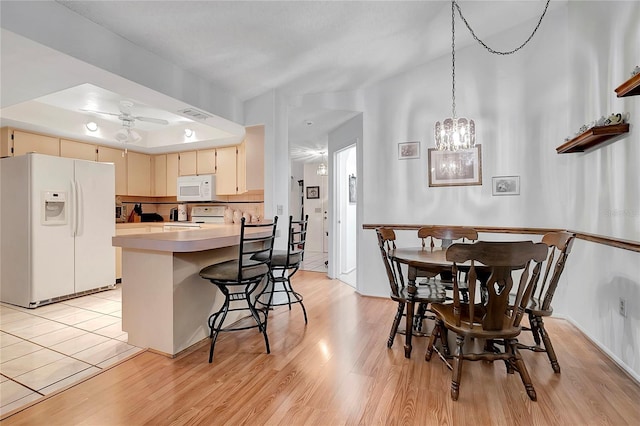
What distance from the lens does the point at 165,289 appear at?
7.32 ft

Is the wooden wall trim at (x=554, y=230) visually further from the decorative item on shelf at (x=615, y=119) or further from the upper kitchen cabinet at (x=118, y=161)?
the upper kitchen cabinet at (x=118, y=161)

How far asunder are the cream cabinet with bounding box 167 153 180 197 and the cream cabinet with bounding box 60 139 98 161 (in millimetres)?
1076

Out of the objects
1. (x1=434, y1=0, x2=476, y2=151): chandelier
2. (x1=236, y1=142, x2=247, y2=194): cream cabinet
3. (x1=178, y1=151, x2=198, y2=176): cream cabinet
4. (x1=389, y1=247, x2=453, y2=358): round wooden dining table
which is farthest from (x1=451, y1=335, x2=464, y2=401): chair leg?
(x1=178, y1=151, x2=198, y2=176): cream cabinet

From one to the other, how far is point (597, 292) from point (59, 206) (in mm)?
5507

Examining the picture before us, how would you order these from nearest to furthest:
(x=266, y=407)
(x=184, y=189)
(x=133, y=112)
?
1. (x=266, y=407)
2. (x=133, y=112)
3. (x=184, y=189)

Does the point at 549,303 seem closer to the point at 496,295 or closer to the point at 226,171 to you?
the point at 496,295

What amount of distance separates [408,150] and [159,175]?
4.44 m

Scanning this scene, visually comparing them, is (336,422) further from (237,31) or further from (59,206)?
(59,206)

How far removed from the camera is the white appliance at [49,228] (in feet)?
11.0

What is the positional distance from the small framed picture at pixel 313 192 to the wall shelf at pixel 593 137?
5.12 meters

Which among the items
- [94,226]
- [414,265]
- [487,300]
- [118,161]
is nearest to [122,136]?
[94,226]

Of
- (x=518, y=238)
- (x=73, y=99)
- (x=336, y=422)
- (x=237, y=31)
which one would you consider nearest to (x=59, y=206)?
(x=73, y=99)

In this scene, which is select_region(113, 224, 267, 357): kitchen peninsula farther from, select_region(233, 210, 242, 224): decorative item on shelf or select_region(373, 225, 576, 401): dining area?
select_region(233, 210, 242, 224): decorative item on shelf

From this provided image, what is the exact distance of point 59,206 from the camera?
11.8ft
